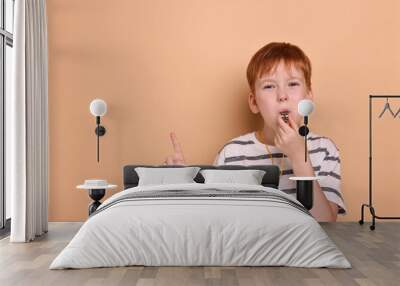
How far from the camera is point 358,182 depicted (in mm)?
6562

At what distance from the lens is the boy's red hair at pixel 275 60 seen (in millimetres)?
6445

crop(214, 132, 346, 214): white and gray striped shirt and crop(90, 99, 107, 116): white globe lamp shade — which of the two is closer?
crop(90, 99, 107, 116): white globe lamp shade

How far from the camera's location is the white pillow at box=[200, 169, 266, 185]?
584cm

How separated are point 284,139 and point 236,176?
2.88 feet

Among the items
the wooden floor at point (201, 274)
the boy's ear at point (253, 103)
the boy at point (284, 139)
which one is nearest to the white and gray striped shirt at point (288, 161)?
the boy at point (284, 139)

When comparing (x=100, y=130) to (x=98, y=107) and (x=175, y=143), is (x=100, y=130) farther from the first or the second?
(x=175, y=143)

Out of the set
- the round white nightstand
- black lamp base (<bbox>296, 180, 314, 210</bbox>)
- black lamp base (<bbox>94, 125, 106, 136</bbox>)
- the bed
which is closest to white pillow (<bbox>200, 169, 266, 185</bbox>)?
black lamp base (<bbox>296, 180, 314, 210</bbox>)

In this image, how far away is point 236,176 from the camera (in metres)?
5.87

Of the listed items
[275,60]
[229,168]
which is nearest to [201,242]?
[229,168]

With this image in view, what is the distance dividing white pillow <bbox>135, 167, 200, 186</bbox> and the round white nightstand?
1.14 ft

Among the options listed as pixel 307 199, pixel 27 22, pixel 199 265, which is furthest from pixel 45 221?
pixel 307 199

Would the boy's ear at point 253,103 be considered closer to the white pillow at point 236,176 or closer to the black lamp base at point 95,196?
the white pillow at point 236,176

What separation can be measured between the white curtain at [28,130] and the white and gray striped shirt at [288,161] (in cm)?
204

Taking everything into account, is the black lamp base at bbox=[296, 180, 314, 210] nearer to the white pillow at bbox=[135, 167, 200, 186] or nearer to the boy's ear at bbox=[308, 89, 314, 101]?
the boy's ear at bbox=[308, 89, 314, 101]
